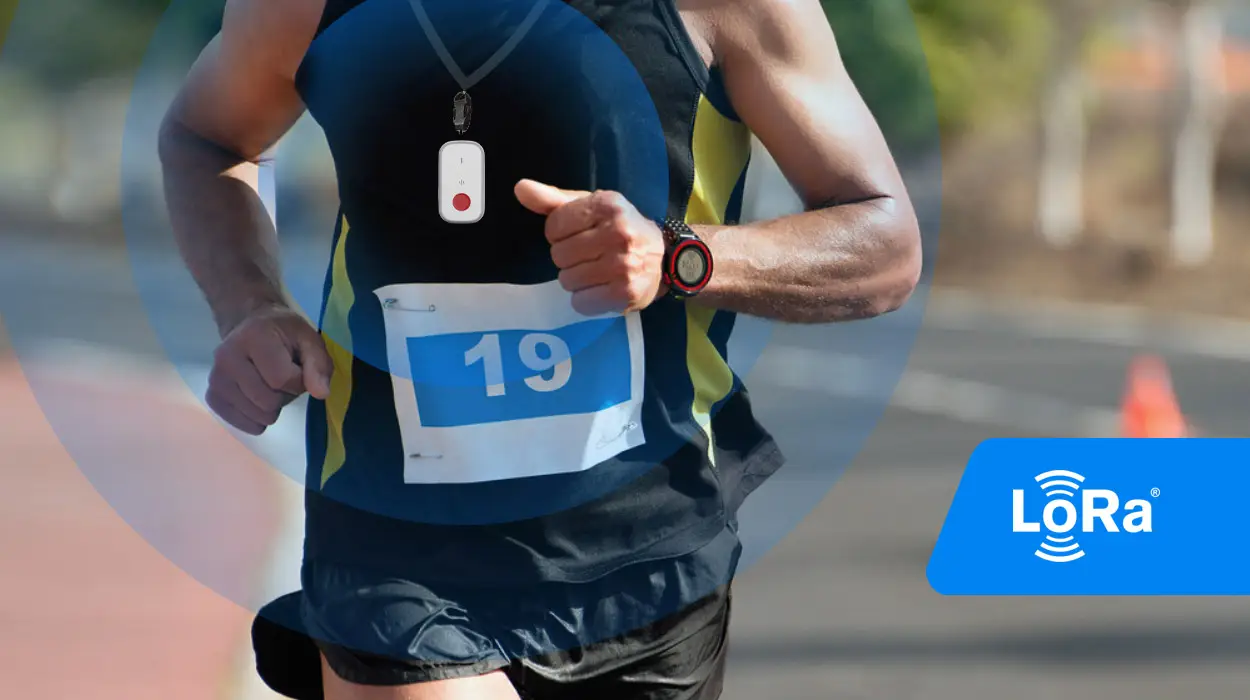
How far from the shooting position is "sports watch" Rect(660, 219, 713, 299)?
1.73 metres

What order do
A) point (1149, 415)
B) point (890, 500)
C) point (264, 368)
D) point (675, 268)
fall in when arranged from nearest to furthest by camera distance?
1. point (675, 268)
2. point (264, 368)
3. point (890, 500)
4. point (1149, 415)

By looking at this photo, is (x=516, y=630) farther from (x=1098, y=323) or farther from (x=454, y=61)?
(x=1098, y=323)

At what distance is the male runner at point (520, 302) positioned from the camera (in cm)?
174

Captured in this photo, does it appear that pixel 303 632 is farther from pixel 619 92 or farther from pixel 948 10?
pixel 948 10

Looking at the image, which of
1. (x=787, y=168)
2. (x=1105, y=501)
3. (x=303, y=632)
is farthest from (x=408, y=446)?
(x=1105, y=501)

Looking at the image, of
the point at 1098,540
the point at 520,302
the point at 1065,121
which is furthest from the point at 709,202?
the point at 1065,121

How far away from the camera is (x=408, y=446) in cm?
188

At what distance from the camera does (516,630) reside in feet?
6.40

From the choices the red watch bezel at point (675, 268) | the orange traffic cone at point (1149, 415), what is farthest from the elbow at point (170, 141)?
the orange traffic cone at point (1149, 415)

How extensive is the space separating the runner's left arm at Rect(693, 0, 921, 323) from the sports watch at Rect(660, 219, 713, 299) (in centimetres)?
3

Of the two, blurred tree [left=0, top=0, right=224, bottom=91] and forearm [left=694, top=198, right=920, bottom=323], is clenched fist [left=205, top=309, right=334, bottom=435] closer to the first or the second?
blurred tree [left=0, top=0, right=224, bottom=91]

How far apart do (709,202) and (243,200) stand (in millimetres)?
497

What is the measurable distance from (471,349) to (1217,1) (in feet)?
70.3

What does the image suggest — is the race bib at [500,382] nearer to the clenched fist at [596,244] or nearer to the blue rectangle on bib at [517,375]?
the blue rectangle on bib at [517,375]
